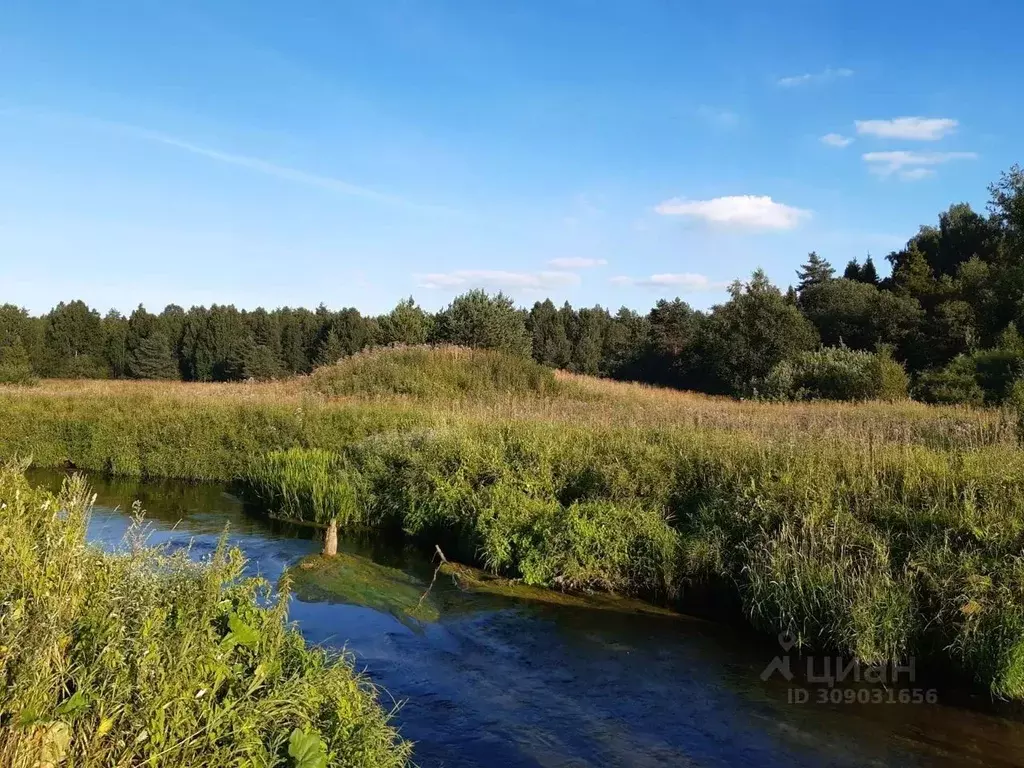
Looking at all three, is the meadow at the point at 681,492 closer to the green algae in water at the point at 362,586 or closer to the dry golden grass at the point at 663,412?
the dry golden grass at the point at 663,412

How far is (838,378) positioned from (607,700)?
24.1m

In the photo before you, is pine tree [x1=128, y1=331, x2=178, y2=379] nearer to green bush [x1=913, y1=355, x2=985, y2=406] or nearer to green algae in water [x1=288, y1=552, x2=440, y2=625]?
green bush [x1=913, y1=355, x2=985, y2=406]

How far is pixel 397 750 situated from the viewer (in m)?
4.29

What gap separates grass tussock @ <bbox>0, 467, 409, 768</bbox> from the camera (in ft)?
10.9

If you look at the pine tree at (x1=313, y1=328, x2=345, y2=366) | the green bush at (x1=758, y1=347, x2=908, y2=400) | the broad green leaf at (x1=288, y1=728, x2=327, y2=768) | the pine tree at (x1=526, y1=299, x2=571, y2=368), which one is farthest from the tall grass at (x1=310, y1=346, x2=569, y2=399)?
the pine tree at (x1=526, y1=299, x2=571, y2=368)

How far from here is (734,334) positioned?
3991cm

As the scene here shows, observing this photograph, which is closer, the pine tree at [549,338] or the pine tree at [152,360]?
the pine tree at [152,360]

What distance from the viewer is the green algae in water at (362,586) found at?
959 centimetres

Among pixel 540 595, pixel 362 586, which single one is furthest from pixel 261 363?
pixel 540 595

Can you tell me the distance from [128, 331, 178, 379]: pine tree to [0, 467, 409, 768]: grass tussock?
A: 6155cm

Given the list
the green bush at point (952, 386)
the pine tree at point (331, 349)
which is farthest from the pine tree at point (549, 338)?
the green bush at point (952, 386)

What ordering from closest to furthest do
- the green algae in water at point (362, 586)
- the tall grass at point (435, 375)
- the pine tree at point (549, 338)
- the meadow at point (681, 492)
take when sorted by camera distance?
the meadow at point (681, 492) → the green algae in water at point (362, 586) → the tall grass at point (435, 375) → the pine tree at point (549, 338)

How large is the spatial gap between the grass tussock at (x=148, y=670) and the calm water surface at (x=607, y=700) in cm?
77

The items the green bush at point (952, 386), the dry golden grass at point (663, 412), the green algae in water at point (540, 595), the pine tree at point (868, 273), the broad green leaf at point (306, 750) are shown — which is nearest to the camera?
the broad green leaf at point (306, 750)
